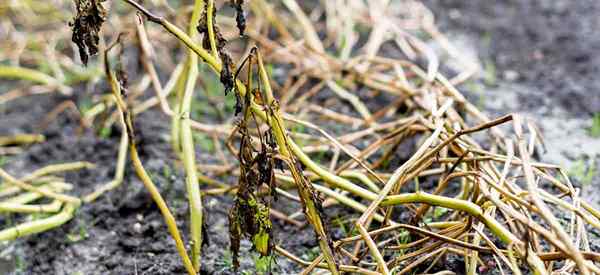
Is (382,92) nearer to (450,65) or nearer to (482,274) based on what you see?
(450,65)

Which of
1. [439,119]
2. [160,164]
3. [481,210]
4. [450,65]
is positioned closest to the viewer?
[481,210]

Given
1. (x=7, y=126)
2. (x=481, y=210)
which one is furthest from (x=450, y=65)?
(x=7, y=126)

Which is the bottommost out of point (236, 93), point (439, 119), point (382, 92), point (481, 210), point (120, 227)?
point (120, 227)

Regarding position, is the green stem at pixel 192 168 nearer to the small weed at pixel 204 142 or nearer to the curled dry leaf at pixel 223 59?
the curled dry leaf at pixel 223 59

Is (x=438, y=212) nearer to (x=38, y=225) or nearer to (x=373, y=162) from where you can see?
(x=373, y=162)

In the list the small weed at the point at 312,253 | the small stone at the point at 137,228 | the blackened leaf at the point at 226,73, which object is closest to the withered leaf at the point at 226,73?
the blackened leaf at the point at 226,73

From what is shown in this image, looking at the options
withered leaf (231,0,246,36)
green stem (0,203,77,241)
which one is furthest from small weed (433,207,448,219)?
green stem (0,203,77,241)
